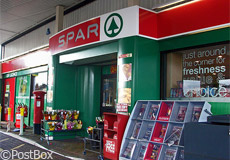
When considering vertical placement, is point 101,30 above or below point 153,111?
above

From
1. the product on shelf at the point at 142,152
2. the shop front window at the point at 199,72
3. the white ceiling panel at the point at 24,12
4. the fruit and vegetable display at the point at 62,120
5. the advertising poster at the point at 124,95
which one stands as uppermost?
the white ceiling panel at the point at 24,12

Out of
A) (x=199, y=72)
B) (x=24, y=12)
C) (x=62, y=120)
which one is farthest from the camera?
(x=24, y=12)

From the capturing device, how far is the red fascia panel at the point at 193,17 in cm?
534

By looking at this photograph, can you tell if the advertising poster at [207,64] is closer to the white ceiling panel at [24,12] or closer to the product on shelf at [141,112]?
the product on shelf at [141,112]

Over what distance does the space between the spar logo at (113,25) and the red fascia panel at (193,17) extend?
1.06 meters

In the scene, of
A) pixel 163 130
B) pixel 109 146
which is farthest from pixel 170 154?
pixel 109 146

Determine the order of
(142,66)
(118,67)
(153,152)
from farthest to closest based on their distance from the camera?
(118,67)
(142,66)
(153,152)

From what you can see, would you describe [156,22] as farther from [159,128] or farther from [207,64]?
[159,128]

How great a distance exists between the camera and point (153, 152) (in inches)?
206

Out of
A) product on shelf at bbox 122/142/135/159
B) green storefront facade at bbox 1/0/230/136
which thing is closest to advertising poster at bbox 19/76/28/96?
green storefront facade at bbox 1/0/230/136

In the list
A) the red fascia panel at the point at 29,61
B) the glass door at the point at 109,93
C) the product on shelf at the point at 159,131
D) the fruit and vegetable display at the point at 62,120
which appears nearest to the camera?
the product on shelf at the point at 159,131

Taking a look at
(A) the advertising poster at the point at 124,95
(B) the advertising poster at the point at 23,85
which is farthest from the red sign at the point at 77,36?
(B) the advertising poster at the point at 23,85

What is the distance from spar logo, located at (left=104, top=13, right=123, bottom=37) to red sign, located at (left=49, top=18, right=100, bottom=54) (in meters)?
0.39

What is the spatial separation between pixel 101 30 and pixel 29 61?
6802mm
